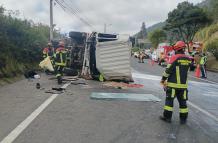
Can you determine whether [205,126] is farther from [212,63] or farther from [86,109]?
[212,63]

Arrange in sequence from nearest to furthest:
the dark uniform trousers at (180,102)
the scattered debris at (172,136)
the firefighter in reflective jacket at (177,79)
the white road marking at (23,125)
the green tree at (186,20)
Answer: the white road marking at (23,125), the scattered debris at (172,136), the dark uniform trousers at (180,102), the firefighter in reflective jacket at (177,79), the green tree at (186,20)

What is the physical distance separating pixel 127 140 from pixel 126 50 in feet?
32.4

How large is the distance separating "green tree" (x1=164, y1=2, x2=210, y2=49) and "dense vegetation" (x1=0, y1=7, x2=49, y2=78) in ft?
135

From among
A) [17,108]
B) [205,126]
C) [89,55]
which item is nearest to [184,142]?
[205,126]

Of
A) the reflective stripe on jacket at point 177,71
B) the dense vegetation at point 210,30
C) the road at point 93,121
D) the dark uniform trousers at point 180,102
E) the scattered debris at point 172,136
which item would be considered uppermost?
the dense vegetation at point 210,30

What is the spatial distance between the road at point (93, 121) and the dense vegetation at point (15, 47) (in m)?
6.01

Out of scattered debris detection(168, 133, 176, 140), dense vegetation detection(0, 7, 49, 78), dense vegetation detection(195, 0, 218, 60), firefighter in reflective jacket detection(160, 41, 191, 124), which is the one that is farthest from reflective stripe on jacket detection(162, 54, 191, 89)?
dense vegetation detection(195, 0, 218, 60)

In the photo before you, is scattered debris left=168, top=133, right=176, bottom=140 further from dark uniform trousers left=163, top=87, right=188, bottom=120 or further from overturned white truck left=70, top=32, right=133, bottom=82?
overturned white truck left=70, top=32, right=133, bottom=82

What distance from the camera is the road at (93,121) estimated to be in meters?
6.39

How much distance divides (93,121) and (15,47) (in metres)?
13.0

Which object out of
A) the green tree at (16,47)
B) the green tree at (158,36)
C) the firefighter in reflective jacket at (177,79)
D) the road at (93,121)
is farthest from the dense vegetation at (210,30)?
the firefighter in reflective jacket at (177,79)

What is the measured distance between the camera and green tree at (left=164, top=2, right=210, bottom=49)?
202 feet

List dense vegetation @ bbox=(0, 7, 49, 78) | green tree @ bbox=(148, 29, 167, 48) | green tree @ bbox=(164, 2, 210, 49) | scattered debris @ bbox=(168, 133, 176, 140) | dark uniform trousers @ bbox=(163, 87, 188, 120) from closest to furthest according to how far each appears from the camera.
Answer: scattered debris @ bbox=(168, 133, 176, 140)
dark uniform trousers @ bbox=(163, 87, 188, 120)
dense vegetation @ bbox=(0, 7, 49, 78)
green tree @ bbox=(164, 2, 210, 49)
green tree @ bbox=(148, 29, 167, 48)

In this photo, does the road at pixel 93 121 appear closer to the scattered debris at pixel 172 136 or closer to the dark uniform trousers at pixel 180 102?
the scattered debris at pixel 172 136
